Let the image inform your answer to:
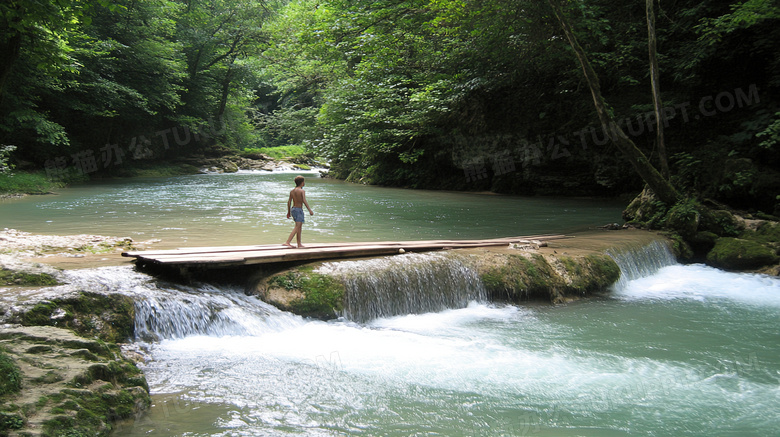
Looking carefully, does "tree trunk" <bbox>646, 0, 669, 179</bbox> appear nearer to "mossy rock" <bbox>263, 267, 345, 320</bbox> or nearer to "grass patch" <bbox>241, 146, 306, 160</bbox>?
"mossy rock" <bbox>263, 267, 345, 320</bbox>

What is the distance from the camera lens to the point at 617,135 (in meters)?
11.4

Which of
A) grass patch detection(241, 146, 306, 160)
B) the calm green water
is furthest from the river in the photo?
grass patch detection(241, 146, 306, 160)

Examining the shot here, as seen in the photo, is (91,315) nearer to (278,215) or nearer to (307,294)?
(307,294)

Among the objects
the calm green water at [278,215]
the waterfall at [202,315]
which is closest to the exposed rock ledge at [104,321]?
the waterfall at [202,315]

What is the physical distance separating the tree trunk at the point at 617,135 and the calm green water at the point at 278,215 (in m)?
1.85

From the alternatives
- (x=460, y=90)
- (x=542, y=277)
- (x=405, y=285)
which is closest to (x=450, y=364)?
(x=405, y=285)

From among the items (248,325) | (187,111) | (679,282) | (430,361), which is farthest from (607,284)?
(187,111)

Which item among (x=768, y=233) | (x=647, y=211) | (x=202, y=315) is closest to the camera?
(x=202, y=315)

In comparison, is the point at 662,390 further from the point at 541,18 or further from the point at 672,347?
the point at 541,18

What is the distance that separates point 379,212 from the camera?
15.1 m

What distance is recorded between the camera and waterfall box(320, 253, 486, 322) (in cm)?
700

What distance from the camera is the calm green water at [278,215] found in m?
11.0

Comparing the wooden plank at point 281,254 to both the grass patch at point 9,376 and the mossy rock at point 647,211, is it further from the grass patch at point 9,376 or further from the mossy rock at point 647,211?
the mossy rock at point 647,211

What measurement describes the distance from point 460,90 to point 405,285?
509 inches
